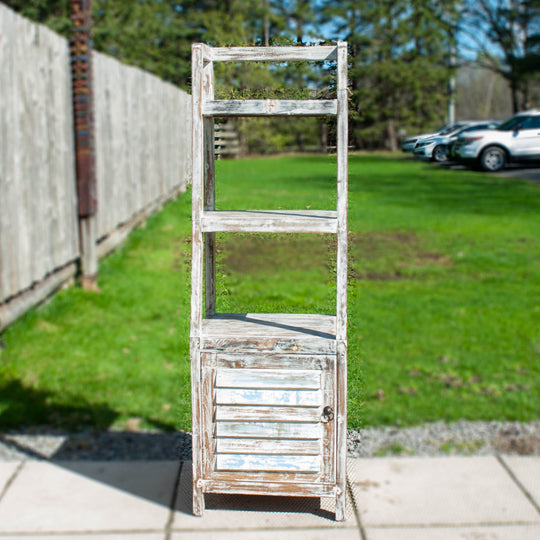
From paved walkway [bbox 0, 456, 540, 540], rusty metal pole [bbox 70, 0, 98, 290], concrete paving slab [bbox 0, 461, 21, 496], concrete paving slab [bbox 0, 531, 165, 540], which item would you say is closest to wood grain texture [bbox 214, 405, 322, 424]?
paved walkway [bbox 0, 456, 540, 540]

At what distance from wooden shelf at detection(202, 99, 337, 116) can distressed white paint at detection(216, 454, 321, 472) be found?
2.13ft

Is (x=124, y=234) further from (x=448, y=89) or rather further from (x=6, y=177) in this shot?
(x=448, y=89)

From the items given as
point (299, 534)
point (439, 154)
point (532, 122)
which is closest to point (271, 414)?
point (299, 534)

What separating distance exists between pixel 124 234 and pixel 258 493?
7.07 metres

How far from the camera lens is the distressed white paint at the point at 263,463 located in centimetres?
135

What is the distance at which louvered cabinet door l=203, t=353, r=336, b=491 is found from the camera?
1.36 meters

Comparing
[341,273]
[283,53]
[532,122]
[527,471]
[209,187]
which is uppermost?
[283,53]

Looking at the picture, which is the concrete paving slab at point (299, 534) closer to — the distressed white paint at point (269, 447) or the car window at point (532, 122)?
the distressed white paint at point (269, 447)

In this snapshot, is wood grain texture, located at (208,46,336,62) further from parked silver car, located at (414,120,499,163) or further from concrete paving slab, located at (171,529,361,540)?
concrete paving slab, located at (171,529,361,540)

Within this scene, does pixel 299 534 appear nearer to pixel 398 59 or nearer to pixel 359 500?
pixel 398 59

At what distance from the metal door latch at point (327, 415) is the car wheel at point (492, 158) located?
55 cm

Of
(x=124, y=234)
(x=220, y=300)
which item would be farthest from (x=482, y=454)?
(x=124, y=234)

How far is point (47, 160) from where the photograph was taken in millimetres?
5398

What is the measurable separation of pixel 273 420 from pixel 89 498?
1.99 meters
